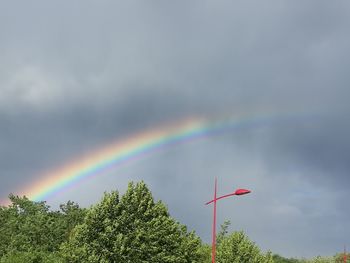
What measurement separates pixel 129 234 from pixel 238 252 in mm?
15397

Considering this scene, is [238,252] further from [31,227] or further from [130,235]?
[31,227]

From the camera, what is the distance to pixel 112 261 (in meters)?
41.6

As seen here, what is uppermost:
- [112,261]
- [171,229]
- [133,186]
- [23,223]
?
[23,223]

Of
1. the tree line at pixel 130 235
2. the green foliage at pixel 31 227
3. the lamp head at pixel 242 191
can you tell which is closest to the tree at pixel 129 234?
the tree line at pixel 130 235

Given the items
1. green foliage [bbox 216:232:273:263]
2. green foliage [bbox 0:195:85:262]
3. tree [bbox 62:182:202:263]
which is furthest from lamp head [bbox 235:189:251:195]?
green foliage [bbox 0:195:85:262]

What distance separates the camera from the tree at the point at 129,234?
136ft

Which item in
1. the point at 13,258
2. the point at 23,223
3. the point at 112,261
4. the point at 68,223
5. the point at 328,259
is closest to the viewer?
the point at 112,261

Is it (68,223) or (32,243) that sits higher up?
(68,223)

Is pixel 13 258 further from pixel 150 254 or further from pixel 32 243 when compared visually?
pixel 32 243

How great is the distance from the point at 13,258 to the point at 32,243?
35.6 meters

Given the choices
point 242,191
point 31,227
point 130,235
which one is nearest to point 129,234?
point 130,235

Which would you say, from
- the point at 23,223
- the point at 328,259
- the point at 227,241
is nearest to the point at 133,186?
the point at 227,241

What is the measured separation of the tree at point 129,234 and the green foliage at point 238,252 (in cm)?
864

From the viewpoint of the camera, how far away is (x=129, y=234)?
42.3m
